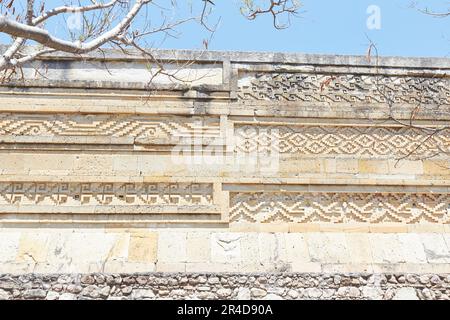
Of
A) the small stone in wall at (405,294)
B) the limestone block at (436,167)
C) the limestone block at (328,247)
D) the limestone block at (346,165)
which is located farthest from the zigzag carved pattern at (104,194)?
the limestone block at (436,167)

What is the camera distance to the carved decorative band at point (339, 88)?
227 inches

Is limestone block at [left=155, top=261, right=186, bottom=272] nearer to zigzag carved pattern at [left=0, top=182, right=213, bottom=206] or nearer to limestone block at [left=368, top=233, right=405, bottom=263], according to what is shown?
zigzag carved pattern at [left=0, top=182, right=213, bottom=206]

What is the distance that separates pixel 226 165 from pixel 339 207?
1.23 meters

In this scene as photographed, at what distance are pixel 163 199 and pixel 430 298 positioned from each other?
265 centimetres

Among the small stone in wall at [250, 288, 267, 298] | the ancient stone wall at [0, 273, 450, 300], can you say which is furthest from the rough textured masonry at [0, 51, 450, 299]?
the small stone in wall at [250, 288, 267, 298]

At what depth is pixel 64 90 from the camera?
557 cm

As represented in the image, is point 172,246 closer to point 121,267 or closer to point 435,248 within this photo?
point 121,267

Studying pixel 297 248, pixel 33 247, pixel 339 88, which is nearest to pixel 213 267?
pixel 297 248

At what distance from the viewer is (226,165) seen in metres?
5.42

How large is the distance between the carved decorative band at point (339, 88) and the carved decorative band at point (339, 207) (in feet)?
3.62

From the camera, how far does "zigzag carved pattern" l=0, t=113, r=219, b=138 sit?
5.43 m

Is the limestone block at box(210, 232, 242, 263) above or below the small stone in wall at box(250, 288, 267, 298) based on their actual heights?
above

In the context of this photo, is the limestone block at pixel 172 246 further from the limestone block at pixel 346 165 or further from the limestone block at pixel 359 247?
the limestone block at pixel 346 165
